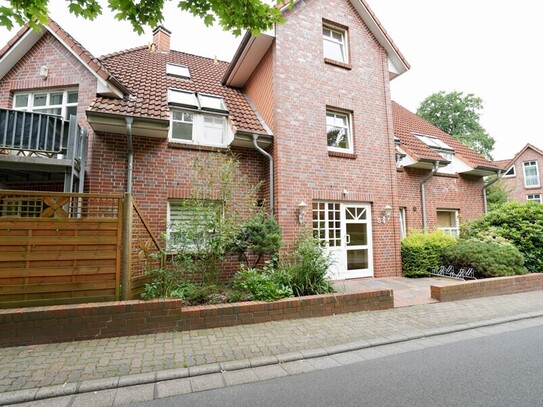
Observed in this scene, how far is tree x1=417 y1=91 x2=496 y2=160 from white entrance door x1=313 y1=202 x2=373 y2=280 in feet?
90.6

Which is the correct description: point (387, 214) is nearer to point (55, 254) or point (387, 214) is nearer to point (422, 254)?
point (422, 254)

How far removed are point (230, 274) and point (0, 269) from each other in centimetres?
Result: 474

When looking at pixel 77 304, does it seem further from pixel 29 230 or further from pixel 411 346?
pixel 411 346

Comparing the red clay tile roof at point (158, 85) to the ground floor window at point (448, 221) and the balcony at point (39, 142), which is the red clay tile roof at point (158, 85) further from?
the ground floor window at point (448, 221)

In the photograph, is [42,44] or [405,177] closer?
[42,44]

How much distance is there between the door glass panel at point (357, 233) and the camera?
8867 millimetres

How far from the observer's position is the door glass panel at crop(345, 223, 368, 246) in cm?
887

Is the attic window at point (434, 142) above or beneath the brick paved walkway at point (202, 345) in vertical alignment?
above

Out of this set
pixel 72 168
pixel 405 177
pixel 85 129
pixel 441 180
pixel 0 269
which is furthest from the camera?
pixel 441 180

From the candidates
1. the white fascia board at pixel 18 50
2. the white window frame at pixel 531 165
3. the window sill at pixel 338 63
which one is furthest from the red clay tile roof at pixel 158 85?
the white window frame at pixel 531 165

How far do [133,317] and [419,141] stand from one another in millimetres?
12100

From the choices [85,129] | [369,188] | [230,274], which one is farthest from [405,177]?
[85,129]

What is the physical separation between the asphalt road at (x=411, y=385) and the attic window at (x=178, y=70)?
33.1 feet

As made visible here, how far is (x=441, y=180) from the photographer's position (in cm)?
1201
